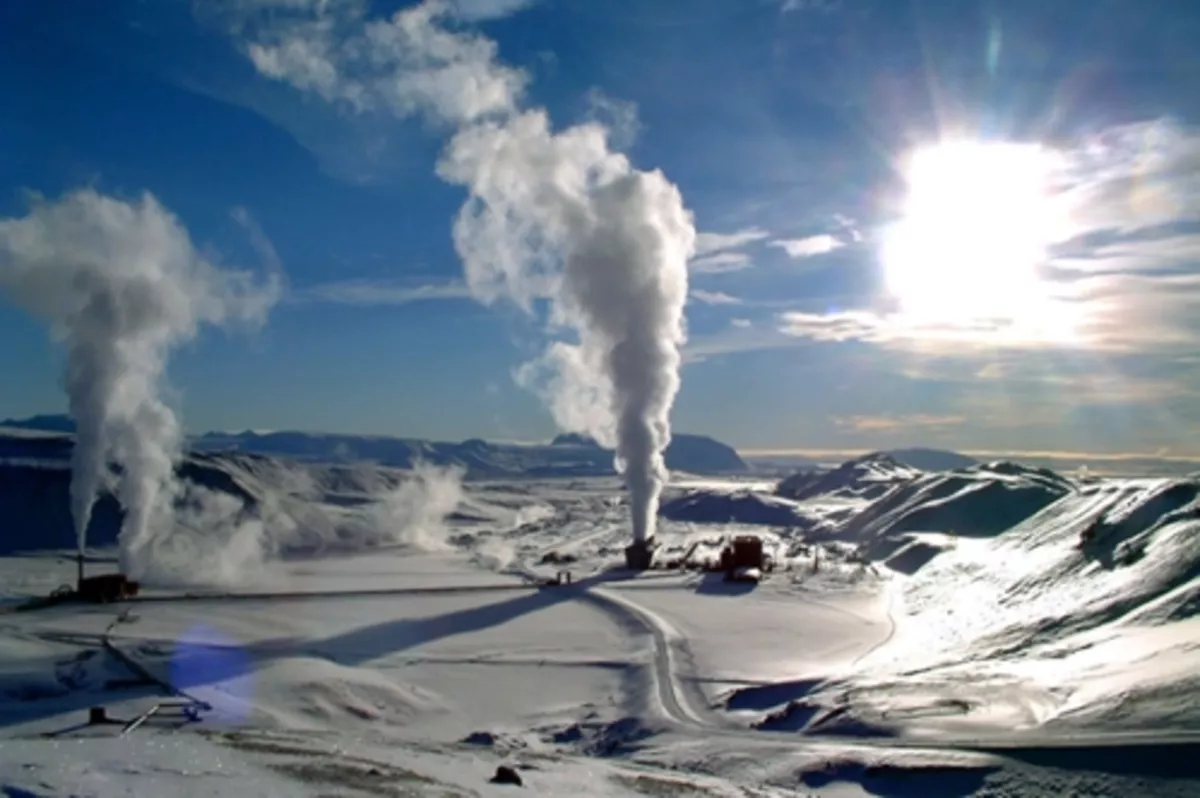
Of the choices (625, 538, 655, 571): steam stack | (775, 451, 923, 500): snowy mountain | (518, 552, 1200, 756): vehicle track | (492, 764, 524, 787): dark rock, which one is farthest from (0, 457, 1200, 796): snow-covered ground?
(775, 451, 923, 500): snowy mountain

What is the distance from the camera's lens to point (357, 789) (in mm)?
14562

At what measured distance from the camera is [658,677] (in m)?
30.2

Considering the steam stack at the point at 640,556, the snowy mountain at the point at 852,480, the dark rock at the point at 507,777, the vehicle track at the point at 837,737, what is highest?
the snowy mountain at the point at 852,480

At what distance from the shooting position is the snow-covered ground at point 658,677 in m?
17.4

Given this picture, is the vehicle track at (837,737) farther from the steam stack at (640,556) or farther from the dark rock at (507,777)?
the steam stack at (640,556)

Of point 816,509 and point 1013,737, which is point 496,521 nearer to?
point 816,509

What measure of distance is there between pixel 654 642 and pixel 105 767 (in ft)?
78.7

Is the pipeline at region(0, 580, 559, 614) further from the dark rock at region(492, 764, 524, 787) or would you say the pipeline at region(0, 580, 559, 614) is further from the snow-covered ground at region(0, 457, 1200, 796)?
the dark rock at region(492, 764, 524, 787)

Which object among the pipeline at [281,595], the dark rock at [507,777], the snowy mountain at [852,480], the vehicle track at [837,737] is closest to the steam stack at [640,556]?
the pipeline at [281,595]

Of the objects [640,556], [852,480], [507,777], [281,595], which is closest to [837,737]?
[507,777]

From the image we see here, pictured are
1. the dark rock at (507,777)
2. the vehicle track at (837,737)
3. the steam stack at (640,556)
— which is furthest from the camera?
the steam stack at (640,556)

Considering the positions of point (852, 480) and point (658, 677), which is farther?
point (852, 480)

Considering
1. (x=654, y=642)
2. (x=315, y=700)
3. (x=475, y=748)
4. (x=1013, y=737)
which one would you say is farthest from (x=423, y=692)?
(x=1013, y=737)

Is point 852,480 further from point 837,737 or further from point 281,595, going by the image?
point 837,737
